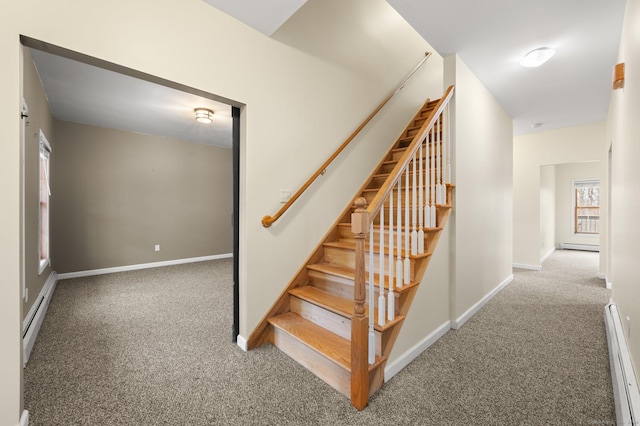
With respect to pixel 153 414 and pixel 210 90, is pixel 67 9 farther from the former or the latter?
pixel 153 414

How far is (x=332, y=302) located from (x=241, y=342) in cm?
81

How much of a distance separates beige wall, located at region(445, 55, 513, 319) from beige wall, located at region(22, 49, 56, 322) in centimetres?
382

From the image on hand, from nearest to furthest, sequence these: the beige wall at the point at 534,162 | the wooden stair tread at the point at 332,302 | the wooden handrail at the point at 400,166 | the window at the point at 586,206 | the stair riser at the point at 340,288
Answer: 1. the wooden handrail at the point at 400,166
2. the wooden stair tread at the point at 332,302
3. the stair riser at the point at 340,288
4. the beige wall at the point at 534,162
5. the window at the point at 586,206

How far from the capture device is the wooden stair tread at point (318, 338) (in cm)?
171

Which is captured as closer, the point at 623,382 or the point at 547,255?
the point at 623,382

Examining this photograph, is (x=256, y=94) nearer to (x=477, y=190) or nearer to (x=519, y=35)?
(x=519, y=35)

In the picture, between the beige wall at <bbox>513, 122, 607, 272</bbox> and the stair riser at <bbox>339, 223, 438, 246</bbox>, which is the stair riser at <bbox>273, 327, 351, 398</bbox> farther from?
the beige wall at <bbox>513, 122, 607, 272</bbox>

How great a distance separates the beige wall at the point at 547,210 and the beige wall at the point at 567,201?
0.27 m

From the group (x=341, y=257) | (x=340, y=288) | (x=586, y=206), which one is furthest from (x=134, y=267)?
(x=586, y=206)

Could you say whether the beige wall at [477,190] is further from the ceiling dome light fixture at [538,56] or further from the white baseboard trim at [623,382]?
the white baseboard trim at [623,382]

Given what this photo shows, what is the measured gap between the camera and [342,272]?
227cm

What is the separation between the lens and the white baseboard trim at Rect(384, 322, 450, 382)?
5.95 feet

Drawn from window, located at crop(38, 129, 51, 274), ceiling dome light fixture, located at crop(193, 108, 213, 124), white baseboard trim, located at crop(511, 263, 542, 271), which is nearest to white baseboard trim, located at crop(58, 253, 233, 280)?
window, located at crop(38, 129, 51, 274)

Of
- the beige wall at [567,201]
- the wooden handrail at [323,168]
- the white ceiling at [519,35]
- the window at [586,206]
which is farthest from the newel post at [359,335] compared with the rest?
the window at [586,206]
